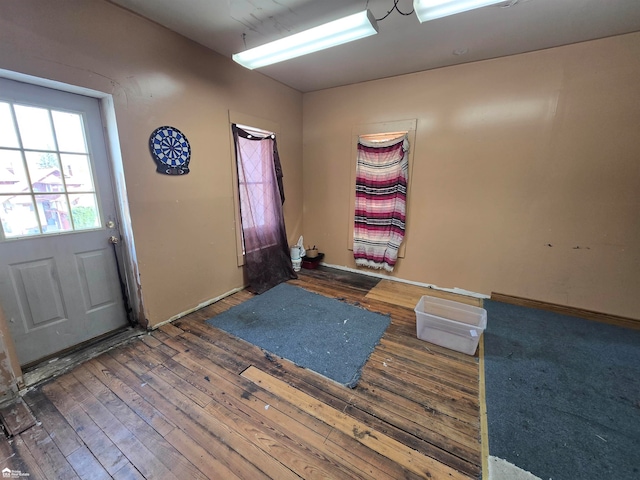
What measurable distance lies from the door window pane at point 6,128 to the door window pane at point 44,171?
0.32ft

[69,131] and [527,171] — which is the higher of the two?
[69,131]

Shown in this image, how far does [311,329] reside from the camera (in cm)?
247

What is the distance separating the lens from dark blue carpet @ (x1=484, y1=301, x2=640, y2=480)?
4.37 feet

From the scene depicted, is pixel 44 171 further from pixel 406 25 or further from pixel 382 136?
pixel 382 136

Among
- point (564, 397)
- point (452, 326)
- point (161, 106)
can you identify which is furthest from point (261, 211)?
point (564, 397)

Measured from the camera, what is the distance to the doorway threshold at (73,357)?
5.97 feet

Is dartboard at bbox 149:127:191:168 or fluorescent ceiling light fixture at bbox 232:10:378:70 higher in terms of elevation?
fluorescent ceiling light fixture at bbox 232:10:378:70

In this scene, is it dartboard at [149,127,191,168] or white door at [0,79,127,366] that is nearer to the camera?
white door at [0,79,127,366]

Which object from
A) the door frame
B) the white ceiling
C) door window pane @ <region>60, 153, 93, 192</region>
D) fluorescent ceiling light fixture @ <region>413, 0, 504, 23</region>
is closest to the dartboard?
the door frame

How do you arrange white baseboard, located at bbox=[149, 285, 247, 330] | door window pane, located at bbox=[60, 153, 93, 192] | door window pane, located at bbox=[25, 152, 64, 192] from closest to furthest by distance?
1. door window pane, located at bbox=[25, 152, 64, 192]
2. door window pane, located at bbox=[60, 153, 93, 192]
3. white baseboard, located at bbox=[149, 285, 247, 330]

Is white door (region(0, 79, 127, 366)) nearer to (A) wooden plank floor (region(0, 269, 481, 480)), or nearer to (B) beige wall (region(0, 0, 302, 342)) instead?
(B) beige wall (region(0, 0, 302, 342))

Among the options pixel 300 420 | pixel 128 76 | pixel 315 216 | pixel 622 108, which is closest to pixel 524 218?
pixel 622 108

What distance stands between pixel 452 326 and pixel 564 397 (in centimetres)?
77

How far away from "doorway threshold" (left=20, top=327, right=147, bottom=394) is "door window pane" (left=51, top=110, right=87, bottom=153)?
1.63 m
